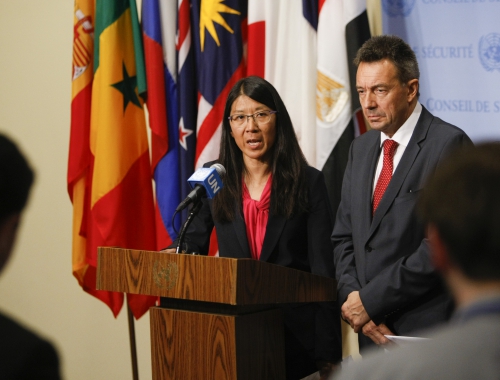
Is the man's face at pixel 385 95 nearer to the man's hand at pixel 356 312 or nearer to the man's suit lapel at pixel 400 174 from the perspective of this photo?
the man's suit lapel at pixel 400 174

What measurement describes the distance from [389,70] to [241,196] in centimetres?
77

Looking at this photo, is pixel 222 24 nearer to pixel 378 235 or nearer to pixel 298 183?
pixel 298 183

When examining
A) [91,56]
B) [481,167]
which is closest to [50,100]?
[91,56]

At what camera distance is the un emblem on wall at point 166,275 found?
2043 millimetres

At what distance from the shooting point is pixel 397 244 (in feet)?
8.39

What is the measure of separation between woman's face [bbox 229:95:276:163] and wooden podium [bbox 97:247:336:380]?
2.40 ft

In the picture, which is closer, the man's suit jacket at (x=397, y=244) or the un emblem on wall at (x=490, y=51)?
the man's suit jacket at (x=397, y=244)

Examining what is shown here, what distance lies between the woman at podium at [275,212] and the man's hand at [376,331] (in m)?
0.11

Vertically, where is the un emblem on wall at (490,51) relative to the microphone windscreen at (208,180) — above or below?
above

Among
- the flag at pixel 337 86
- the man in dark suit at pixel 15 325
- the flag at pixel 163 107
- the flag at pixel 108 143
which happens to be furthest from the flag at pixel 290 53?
the man in dark suit at pixel 15 325

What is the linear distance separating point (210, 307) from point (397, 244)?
0.82m

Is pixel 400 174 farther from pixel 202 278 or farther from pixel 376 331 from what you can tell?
pixel 202 278

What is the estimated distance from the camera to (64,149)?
4938mm

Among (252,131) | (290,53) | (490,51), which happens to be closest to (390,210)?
(252,131)
